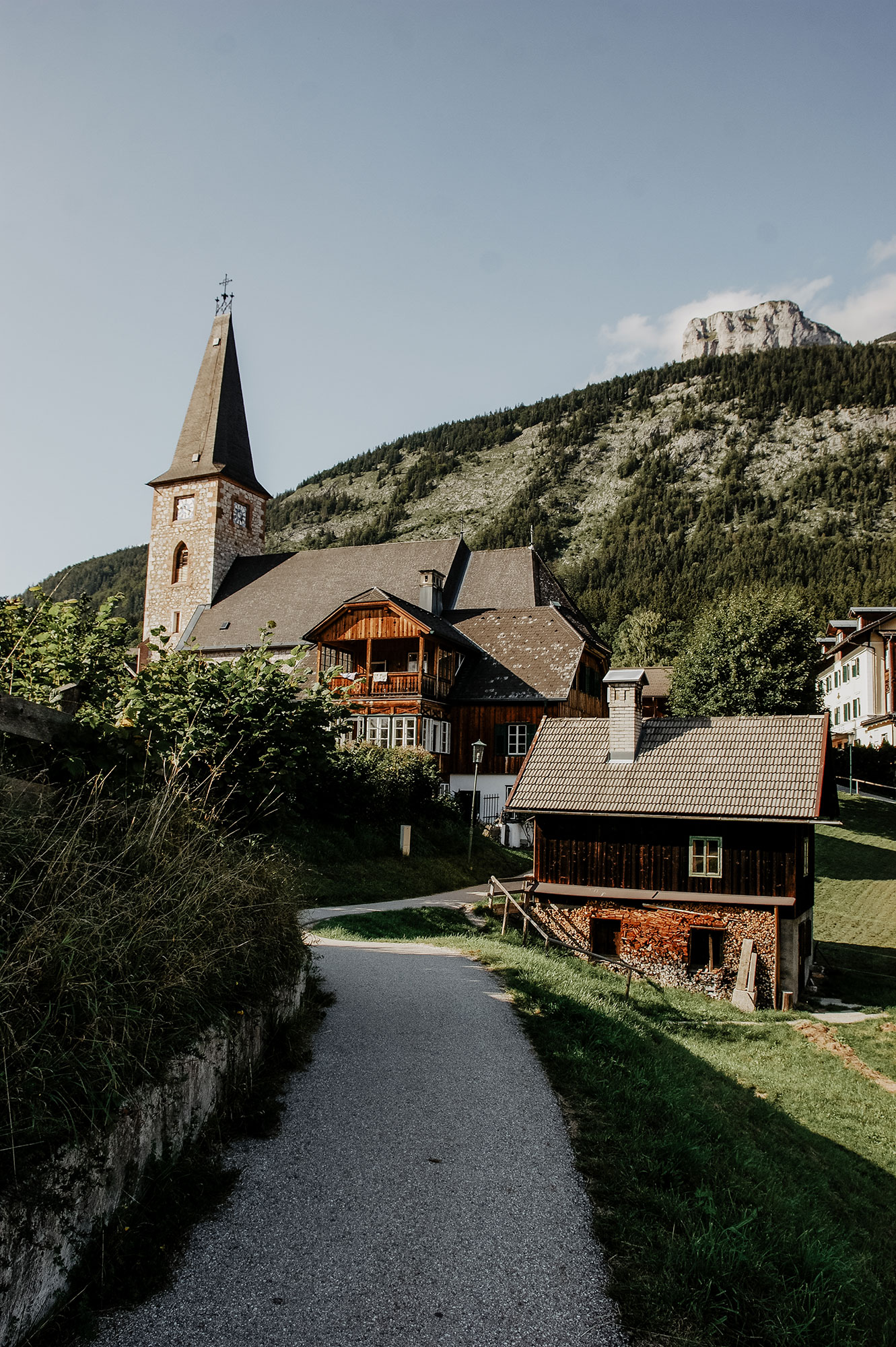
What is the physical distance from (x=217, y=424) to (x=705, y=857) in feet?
130

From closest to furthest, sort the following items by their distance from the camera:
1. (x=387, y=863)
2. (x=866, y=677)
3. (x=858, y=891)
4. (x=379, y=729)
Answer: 1. (x=387, y=863)
2. (x=858, y=891)
3. (x=379, y=729)
4. (x=866, y=677)

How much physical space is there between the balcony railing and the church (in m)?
0.07

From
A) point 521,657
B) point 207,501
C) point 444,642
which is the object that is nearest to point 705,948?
point 444,642

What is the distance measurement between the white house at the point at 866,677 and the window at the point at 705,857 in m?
29.3

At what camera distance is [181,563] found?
47.5 meters

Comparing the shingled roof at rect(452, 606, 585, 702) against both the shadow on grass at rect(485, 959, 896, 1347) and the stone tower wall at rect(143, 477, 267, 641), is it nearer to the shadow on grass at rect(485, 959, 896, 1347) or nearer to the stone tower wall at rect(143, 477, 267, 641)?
the stone tower wall at rect(143, 477, 267, 641)

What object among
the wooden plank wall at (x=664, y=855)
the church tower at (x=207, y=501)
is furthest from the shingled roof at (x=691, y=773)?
the church tower at (x=207, y=501)

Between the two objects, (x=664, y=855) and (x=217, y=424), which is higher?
(x=217, y=424)

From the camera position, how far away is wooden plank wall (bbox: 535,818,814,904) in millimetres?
17922

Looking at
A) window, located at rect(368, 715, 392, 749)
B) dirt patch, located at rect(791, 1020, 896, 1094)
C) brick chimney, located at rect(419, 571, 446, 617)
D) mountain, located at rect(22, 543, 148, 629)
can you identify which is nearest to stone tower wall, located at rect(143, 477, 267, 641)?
brick chimney, located at rect(419, 571, 446, 617)

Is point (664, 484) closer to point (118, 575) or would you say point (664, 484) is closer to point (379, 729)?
point (118, 575)

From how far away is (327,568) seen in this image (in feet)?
143

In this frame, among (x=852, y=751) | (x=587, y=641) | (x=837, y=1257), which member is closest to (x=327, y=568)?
(x=587, y=641)

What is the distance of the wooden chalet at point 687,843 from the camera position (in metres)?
17.8
